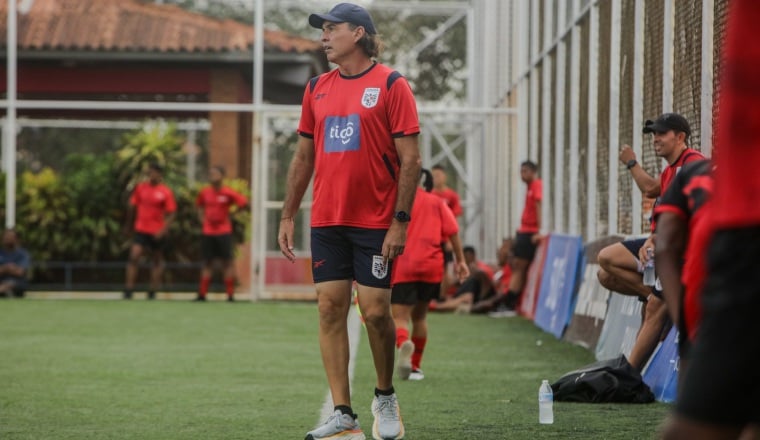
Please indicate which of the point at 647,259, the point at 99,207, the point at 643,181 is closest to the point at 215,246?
the point at 99,207

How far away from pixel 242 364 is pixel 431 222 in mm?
1940

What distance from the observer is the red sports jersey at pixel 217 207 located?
22000 millimetres

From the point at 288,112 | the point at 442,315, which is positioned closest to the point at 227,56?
the point at 288,112

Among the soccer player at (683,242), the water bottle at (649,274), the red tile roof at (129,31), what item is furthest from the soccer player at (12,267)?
the soccer player at (683,242)

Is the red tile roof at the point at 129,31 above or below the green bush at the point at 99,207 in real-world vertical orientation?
above

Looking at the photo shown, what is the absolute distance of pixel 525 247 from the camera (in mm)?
18859

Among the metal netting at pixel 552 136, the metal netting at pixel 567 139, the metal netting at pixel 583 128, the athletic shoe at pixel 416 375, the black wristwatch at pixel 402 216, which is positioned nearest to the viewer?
the black wristwatch at pixel 402 216

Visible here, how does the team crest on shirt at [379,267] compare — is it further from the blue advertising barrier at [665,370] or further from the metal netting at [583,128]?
the metal netting at [583,128]

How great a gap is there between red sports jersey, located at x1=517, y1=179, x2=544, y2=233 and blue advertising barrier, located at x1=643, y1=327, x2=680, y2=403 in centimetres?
917

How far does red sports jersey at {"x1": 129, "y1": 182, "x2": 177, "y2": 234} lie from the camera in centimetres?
2220

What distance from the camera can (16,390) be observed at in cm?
914

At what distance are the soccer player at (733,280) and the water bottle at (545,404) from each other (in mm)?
4084

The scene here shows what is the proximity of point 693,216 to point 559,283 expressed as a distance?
38.4 ft

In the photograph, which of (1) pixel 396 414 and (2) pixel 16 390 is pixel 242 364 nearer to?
(2) pixel 16 390
